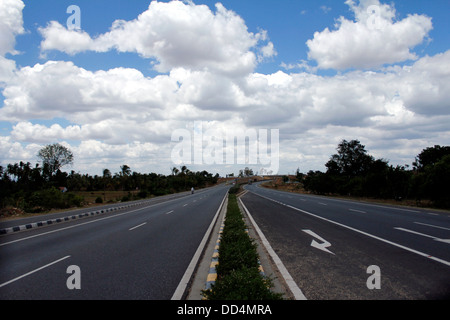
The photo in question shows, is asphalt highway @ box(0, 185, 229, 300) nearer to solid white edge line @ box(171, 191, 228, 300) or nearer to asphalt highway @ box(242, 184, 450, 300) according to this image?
solid white edge line @ box(171, 191, 228, 300)

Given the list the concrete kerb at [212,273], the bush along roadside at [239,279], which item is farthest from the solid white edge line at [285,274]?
the bush along roadside at [239,279]

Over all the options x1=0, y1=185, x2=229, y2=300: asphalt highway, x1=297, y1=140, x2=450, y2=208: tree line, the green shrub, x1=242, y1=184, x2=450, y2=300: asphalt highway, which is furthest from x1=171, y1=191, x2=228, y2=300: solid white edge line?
x1=297, y1=140, x2=450, y2=208: tree line

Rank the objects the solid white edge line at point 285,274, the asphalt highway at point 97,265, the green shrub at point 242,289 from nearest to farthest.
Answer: the green shrub at point 242,289 < the solid white edge line at point 285,274 < the asphalt highway at point 97,265

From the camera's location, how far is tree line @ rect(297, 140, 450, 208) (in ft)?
86.0

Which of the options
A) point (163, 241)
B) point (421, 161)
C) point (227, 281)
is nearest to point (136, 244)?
point (163, 241)

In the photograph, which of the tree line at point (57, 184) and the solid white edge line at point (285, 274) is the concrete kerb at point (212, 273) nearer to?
the solid white edge line at point (285, 274)

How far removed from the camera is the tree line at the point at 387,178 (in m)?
26.2

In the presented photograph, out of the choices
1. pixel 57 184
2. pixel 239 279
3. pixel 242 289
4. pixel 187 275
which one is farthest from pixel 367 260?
pixel 57 184

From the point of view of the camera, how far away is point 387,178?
37312 mm

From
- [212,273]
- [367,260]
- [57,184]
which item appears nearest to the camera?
[212,273]

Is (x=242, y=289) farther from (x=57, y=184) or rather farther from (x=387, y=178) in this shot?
(x=57, y=184)
